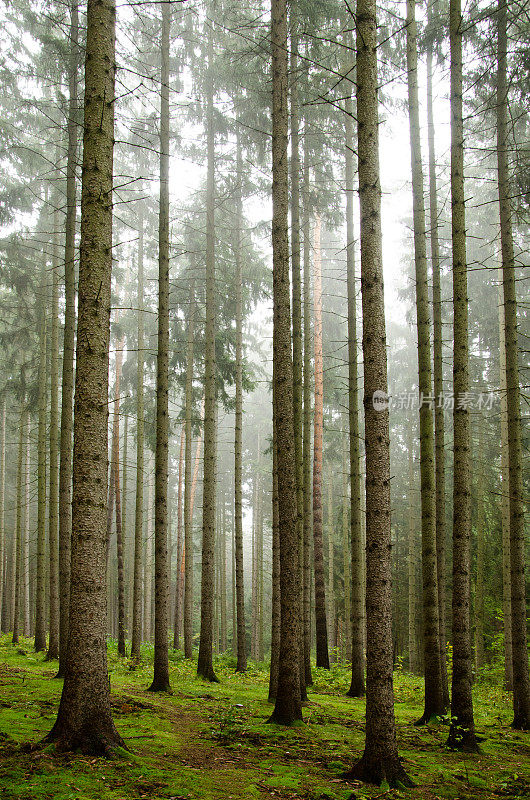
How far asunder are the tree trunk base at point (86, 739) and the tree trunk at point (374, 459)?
2.37 metres

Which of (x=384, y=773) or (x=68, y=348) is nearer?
(x=384, y=773)

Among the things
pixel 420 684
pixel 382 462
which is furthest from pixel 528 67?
pixel 420 684

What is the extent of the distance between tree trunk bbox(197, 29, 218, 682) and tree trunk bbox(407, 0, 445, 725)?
474 cm

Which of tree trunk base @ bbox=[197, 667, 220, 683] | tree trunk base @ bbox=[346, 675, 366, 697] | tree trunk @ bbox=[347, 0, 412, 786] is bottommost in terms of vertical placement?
tree trunk base @ bbox=[346, 675, 366, 697]

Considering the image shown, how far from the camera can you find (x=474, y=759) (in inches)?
273

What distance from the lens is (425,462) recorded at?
8.96 metres

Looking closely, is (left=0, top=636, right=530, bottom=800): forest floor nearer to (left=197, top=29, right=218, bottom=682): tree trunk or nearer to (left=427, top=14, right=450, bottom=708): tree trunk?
(left=197, top=29, right=218, bottom=682): tree trunk

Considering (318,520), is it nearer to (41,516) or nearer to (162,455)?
(162,455)

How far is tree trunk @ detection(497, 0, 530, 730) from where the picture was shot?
8750mm

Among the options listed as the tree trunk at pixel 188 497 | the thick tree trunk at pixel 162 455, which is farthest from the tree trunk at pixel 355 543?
the tree trunk at pixel 188 497

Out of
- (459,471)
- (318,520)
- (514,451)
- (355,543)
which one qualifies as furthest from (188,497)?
(459,471)

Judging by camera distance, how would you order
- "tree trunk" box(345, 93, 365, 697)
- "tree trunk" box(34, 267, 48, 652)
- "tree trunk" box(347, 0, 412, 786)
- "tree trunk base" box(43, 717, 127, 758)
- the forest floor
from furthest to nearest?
"tree trunk" box(34, 267, 48, 652), "tree trunk" box(345, 93, 365, 697), "tree trunk" box(347, 0, 412, 786), "tree trunk base" box(43, 717, 127, 758), the forest floor

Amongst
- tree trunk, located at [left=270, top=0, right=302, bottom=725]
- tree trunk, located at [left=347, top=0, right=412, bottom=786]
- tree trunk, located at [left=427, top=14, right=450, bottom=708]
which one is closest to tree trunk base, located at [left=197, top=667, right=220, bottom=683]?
tree trunk, located at [left=270, top=0, right=302, bottom=725]

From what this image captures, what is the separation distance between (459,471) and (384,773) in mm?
3981
